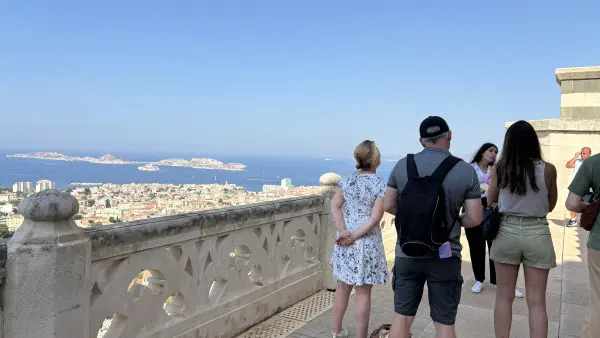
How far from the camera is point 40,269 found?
8.32 ft

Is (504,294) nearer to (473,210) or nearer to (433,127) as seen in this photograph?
(473,210)

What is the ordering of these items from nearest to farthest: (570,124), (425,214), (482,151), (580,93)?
(425,214) → (482,151) → (570,124) → (580,93)

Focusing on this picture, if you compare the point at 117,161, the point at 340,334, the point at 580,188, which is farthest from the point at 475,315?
the point at 117,161

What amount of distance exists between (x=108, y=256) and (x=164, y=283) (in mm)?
668

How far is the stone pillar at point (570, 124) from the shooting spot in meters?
11.6

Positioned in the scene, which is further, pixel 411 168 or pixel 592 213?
pixel 592 213

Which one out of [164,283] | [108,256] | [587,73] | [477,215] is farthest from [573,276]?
[587,73]

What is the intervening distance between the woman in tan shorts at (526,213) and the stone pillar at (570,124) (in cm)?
917

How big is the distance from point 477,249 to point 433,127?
3.03m

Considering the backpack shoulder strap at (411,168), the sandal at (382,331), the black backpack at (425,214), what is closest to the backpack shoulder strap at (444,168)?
the black backpack at (425,214)

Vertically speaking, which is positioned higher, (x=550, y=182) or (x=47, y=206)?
(x=550, y=182)

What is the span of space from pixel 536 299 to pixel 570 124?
999cm

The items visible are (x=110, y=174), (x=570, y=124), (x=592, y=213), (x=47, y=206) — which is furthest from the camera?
(x=110, y=174)

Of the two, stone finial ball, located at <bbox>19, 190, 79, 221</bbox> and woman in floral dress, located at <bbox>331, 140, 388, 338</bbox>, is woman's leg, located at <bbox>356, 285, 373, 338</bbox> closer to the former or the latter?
woman in floral dress, located at <bbox>331, 140, 388, 338</bbox>
